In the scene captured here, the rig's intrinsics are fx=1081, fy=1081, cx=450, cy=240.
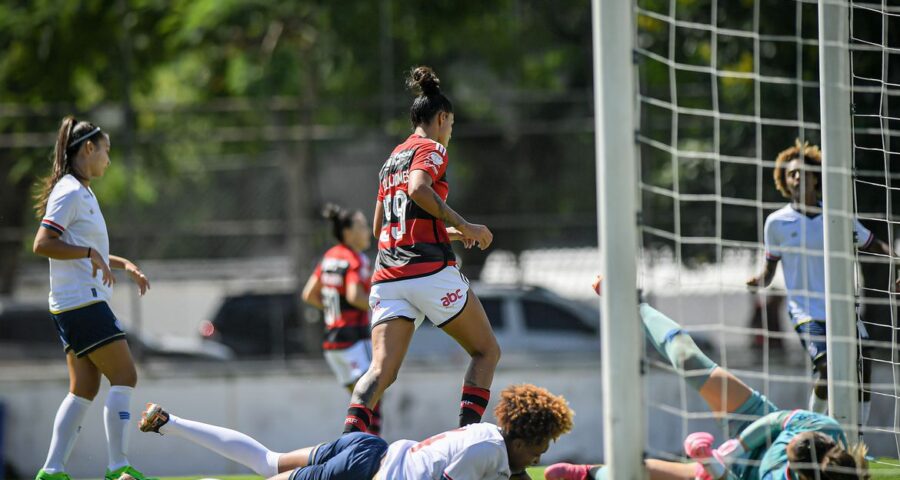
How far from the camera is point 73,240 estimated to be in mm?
5879

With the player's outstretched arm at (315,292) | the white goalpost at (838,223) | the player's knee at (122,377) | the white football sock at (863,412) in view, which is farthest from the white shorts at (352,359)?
the white goalpost at (838,223)

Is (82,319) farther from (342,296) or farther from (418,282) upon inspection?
(342,296)

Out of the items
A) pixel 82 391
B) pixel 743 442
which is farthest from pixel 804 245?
pixel 82 391

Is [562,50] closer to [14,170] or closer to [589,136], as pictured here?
[589,136]

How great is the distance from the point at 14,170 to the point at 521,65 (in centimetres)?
744

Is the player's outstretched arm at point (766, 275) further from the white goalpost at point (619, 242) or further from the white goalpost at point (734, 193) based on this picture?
the white goalpost at point (619, 242)

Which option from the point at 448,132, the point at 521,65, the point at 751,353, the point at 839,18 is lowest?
the point at 751,353

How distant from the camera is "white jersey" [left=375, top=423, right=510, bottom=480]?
4855 mm

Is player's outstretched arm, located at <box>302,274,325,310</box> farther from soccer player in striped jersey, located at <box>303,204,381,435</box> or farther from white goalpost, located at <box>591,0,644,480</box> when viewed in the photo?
white goalpost, located at <box>591,0,644,480</box>

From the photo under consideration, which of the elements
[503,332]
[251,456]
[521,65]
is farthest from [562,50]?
[251,456]

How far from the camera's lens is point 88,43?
15.8 meters

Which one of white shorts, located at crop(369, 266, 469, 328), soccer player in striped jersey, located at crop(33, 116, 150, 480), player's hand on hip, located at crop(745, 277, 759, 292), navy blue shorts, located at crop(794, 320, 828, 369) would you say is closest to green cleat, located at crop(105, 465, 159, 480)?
soccer player in striped jersey, located at crop(33, 116, 150, 480)

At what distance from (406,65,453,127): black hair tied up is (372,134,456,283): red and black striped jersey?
172 mm

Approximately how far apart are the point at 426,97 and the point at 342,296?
3275 mm
